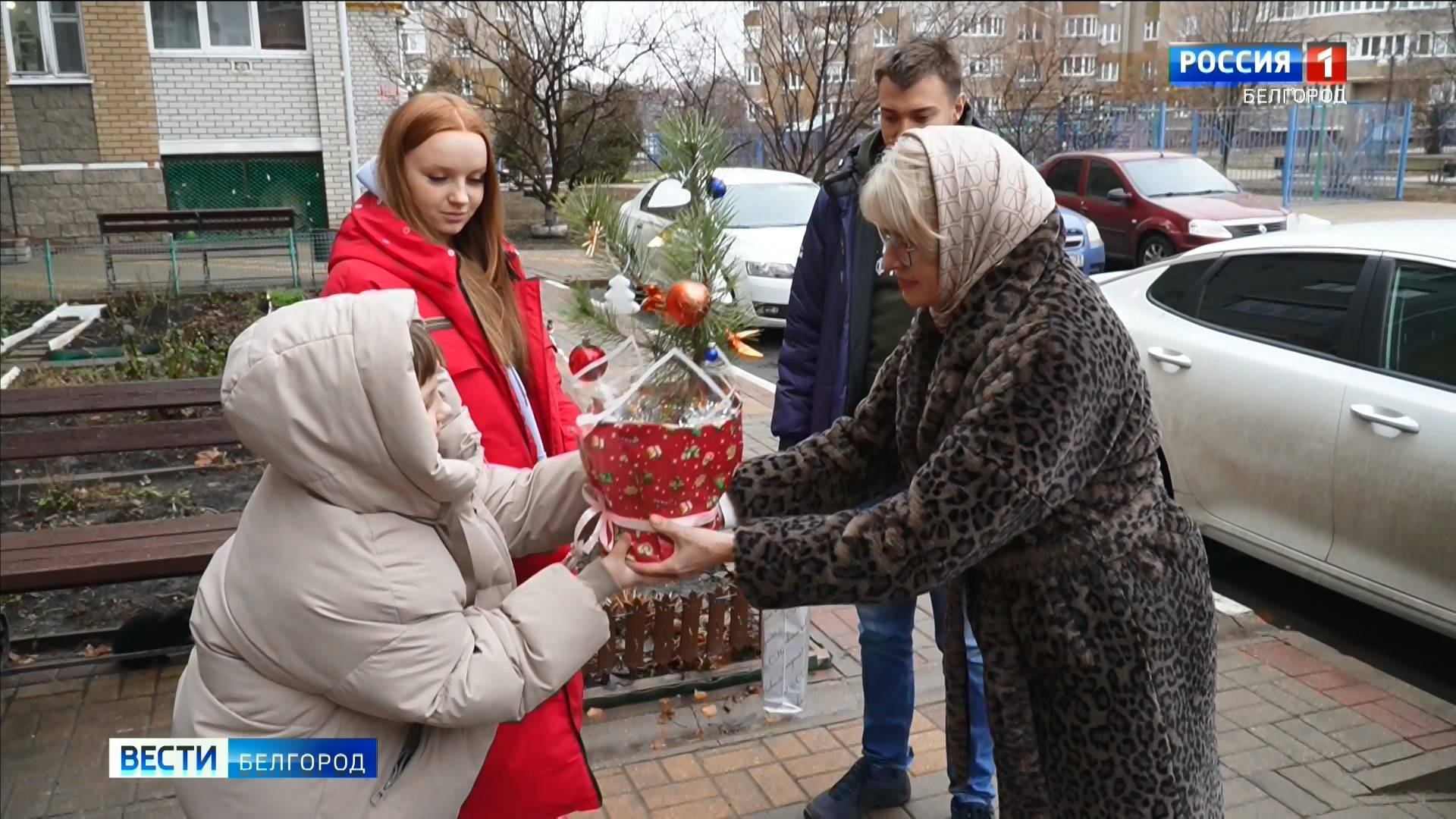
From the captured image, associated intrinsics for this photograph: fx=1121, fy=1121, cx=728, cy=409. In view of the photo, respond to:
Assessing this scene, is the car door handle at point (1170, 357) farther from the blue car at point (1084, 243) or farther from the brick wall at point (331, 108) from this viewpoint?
the brick wall at point (331, 108)

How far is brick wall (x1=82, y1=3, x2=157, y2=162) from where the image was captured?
670 inches

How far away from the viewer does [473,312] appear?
2.31 metres

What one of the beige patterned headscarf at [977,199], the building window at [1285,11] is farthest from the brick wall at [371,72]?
the building window at [1285,11]

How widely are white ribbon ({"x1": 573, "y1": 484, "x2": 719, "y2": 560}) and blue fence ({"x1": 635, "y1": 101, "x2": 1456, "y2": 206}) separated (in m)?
19.3

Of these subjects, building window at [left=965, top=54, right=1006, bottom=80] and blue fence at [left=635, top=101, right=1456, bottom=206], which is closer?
blue fence at [left=635, top=101, right=1456, bottom=206]

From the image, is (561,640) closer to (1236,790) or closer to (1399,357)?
(1236,790)

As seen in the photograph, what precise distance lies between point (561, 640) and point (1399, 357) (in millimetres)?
3680

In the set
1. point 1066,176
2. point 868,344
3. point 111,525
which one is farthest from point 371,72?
point 868,344

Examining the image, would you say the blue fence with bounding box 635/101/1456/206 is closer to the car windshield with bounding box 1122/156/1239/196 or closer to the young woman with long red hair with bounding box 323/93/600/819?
the car windshield with bounding box 1122/156/1239/196

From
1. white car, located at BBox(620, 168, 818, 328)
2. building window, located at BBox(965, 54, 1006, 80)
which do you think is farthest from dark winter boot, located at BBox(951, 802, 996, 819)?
building window, located at BBox(965, 54, 1006, 80)

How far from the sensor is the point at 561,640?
1.80m

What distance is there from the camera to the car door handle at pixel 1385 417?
3.92m

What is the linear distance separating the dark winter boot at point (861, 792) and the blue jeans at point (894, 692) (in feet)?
0.10

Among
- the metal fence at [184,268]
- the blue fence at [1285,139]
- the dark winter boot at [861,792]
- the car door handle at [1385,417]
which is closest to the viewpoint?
the dark winter boot at [861,792]
